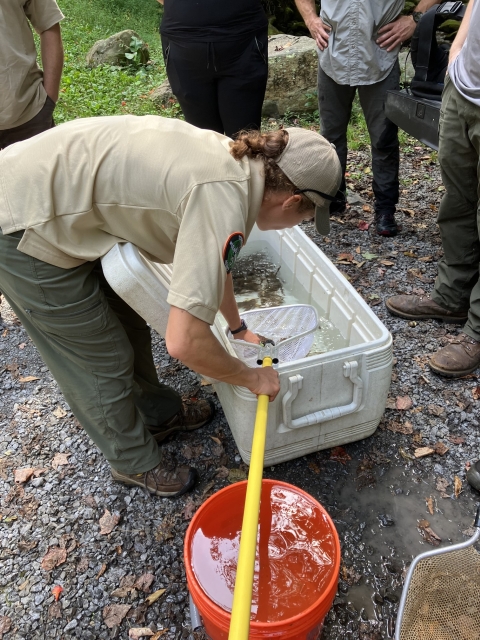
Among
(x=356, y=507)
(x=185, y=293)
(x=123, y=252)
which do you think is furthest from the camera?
(x=356, y=507)

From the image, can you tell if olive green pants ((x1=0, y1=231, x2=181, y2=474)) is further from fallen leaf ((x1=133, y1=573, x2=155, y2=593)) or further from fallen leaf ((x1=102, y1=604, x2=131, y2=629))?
fallen leaf ((x1=102, y1=604, x2=131, y2=629))

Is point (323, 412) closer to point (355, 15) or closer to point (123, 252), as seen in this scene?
point (123, 252)

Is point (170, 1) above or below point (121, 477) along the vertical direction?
above

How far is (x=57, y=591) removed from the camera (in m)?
1.98

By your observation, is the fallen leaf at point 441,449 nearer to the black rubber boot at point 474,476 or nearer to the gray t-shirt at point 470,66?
the black rubber boot at point 474,476

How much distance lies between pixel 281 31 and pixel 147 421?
31.0 feet

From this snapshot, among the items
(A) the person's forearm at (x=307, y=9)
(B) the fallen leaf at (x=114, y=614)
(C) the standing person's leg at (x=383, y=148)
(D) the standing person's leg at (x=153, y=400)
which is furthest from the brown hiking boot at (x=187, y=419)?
(A) the person's forearm at (x=307, y=9)

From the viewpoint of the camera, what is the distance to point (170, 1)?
3.44 metres

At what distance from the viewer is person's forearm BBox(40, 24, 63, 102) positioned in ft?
10.8

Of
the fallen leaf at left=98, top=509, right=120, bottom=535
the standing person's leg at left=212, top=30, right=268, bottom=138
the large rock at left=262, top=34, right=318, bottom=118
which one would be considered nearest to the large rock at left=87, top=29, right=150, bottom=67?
the large rock at left=262, top=34, right=318, bottom=118

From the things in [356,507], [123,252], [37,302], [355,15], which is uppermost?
[355,15]

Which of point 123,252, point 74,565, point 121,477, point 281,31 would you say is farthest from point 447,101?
point 281,31

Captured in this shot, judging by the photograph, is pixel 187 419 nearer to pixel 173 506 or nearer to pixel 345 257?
pixel 173 506

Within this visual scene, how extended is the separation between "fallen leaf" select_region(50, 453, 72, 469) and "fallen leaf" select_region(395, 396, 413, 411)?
5.76 feet
